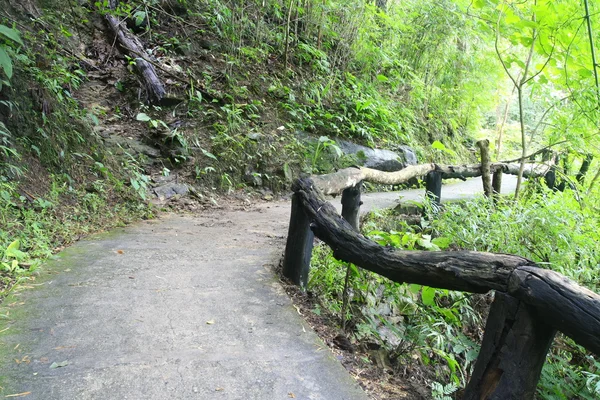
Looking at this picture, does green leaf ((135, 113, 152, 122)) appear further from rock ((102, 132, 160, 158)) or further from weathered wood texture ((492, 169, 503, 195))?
weathered wood texture ((492, 169, 503, 195))

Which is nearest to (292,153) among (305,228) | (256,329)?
(305,228)

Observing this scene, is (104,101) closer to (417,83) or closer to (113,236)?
(113,236)

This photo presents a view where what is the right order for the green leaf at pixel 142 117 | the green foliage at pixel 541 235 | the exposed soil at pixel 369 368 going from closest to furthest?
the exposed soil at pixel 369 368 < the green foliage at pixel 541 235 < the green leaf at pixel 142 117

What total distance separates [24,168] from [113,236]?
132cm

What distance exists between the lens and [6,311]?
2676mm

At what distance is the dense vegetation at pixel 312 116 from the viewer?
3480 millimetres

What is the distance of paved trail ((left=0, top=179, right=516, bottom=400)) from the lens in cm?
204

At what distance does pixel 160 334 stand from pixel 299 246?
52.3 inches

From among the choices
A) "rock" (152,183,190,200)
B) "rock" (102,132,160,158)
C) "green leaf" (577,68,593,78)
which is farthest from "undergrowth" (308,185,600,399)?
"rock" (102,132,160,158)

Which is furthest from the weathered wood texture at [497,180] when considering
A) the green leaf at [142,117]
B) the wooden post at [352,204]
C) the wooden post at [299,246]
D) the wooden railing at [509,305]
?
the green leaf at [142,117]

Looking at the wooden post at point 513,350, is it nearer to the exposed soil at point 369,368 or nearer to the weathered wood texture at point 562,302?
the weathered wood texture at point 562,302

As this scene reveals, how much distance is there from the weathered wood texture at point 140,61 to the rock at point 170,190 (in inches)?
86.9

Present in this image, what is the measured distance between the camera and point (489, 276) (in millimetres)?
1749

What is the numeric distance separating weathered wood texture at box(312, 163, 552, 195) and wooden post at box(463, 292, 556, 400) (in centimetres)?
210
